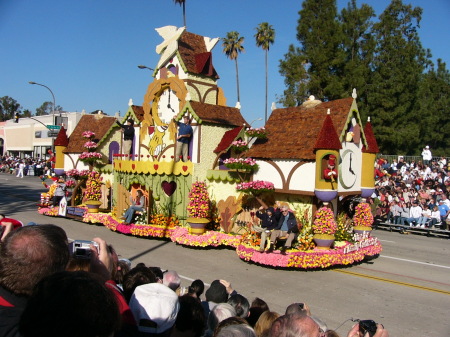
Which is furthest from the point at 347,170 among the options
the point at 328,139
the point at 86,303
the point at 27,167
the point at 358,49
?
the point at 27,167

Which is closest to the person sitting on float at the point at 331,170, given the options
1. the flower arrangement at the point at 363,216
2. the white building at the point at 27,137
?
the flower arrangement at the point at 363,216

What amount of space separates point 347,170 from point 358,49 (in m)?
22.7

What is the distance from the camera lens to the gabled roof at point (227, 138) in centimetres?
1556

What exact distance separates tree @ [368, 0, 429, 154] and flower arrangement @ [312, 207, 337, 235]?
71.1 feet

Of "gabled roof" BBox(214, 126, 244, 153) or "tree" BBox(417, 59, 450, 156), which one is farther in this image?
"tree" BBox(417, 59, 450, 156)

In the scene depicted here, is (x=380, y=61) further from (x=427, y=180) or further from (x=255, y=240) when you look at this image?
(x=255, y=240)

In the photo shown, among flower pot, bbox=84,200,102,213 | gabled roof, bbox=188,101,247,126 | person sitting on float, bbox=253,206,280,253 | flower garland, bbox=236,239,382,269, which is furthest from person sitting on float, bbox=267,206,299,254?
flower pot, bbox=84,200,102,213

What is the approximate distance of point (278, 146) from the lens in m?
14.1

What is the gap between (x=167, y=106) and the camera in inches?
693

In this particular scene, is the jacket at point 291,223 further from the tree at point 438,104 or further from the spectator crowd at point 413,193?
the tree at point 438,104

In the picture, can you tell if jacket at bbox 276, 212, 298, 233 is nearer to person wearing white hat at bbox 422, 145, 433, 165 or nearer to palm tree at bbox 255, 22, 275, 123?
person wearing white hat at bbox 422, 145, 433, 165

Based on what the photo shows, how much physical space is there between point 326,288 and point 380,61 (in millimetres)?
26404

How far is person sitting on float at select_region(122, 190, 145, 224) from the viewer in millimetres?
16156

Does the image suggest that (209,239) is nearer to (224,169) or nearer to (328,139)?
(224,169)
